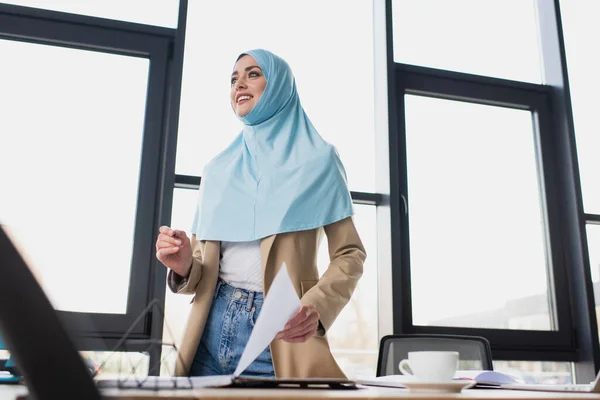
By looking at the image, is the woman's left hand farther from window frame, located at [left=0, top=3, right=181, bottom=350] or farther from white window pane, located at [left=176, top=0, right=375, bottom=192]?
white window pane, located at [left=176, top=0, right=375, bottom=192]

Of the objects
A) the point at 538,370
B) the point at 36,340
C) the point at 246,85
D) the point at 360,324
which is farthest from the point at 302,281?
the point at 538,370

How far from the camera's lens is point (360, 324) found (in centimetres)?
246

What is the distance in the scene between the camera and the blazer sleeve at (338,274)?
1.13 metres

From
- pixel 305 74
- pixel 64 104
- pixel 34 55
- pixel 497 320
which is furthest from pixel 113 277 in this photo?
pixel 497 320

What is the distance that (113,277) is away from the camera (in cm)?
220

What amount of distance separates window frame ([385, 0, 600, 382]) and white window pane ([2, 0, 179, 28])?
101 centimetres

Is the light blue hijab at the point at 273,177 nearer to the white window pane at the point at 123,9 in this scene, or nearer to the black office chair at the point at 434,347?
the black office chair at the point at 434,347

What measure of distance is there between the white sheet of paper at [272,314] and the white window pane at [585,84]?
2.64m

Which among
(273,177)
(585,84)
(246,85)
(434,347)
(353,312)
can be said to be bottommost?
(434,347)

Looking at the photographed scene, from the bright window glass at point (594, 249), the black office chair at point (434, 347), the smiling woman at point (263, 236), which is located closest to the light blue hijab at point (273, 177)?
the smiling woman at point (263, 236)

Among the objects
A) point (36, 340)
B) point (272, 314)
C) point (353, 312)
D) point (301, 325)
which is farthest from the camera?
point (353, 312)

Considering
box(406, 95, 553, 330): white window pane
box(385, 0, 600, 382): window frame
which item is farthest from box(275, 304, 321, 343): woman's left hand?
box(406, 95, 553, 330): white window pane

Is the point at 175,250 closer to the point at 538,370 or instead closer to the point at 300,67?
the point at 300,67

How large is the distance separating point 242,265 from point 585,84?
98.0 inches
